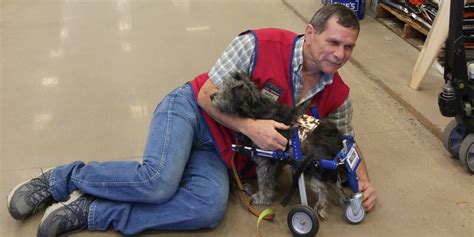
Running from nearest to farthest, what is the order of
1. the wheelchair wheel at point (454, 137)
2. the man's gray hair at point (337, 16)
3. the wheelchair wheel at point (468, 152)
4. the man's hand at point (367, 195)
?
the man's gray hair at point (337, 16), the man's hand at point (367, 195), the wheelchair wheel at point (468, 152), the wheelchair wheel at point (454, 137)

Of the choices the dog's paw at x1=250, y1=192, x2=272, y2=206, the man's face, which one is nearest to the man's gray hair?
the man's face

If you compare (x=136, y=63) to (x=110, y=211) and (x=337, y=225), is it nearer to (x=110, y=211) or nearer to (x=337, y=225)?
(x=110, y=211)

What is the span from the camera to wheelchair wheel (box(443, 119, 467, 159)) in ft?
8.45

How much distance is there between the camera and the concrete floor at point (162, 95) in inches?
88.0

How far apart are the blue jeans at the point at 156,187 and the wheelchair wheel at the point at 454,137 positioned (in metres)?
1.26

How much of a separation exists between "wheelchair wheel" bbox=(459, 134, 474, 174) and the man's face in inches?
34.8

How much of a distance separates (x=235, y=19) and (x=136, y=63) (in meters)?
1.43

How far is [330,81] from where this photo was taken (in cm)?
215

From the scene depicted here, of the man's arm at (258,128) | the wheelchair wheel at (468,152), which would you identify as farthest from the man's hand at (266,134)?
the wheelchair wheel at (468,152)

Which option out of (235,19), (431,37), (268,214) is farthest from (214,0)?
(268,214)

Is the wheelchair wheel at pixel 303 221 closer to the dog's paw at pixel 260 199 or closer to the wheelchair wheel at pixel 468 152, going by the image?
the dog's paw at pixel 260 199

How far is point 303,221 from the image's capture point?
6.60 feet

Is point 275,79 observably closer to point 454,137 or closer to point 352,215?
point 352,215

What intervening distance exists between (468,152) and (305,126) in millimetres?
970
